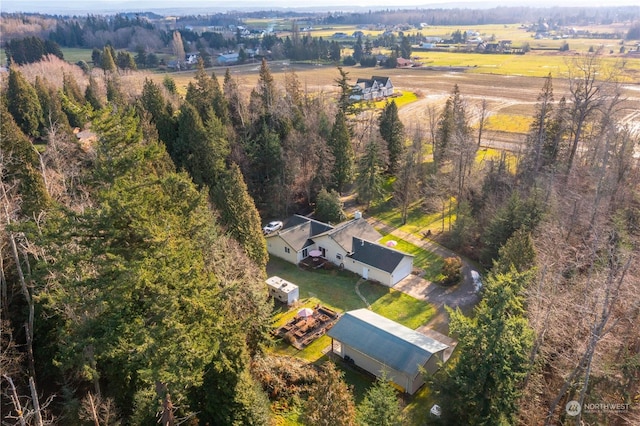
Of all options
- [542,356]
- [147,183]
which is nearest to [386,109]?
[542,356]

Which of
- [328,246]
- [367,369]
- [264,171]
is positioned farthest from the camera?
[264,171]

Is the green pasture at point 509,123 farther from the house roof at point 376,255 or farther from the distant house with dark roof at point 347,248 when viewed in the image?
the house roof at point 376,255

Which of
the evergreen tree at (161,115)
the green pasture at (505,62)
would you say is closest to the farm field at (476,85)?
the green pasture at (505,62)

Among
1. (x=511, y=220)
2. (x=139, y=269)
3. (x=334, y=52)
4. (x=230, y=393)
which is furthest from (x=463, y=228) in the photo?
(x=334, y=52)

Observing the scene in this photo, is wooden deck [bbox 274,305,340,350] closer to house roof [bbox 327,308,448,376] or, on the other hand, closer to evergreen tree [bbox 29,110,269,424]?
house roof [bbox 327,308,448,376]

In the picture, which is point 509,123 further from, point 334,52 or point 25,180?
point 334,52

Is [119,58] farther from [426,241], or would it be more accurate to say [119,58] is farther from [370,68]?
[426,241]
